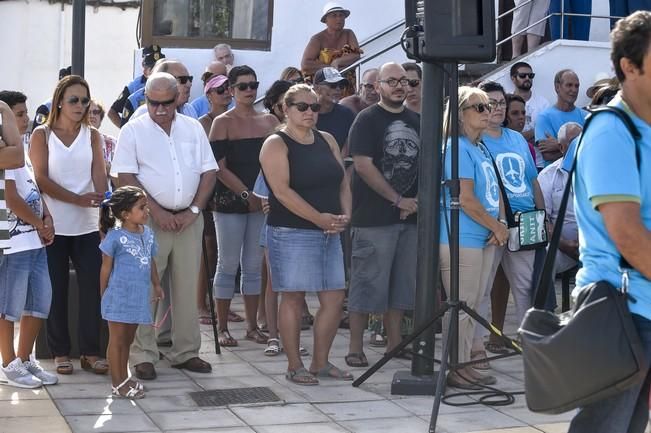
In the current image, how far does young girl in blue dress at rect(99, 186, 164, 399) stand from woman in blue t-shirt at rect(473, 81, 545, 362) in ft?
7.58

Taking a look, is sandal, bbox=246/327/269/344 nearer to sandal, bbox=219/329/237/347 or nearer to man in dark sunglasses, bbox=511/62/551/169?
sandal, bbox=219/329/237/347

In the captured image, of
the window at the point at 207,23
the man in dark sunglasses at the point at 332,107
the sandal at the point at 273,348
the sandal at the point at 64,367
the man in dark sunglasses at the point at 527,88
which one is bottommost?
the sandal at the point at 64,367

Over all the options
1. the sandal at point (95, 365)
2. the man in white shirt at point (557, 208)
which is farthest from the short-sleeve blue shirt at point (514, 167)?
the sandal at point (95, 365)

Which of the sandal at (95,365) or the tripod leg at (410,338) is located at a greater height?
the tripod leg at (410,338)

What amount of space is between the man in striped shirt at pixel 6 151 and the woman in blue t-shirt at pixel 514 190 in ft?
10.2

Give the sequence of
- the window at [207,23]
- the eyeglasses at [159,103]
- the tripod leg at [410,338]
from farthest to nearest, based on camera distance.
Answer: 1. the window at [207,23]
2. the eyeglasses at [159,103]
3. the tripod leg at [410,338]

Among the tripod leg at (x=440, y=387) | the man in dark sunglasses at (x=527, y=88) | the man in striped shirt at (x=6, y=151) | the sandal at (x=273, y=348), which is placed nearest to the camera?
the tripod leg at (x=440, y=387)

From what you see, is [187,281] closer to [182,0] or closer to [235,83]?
[235,83]

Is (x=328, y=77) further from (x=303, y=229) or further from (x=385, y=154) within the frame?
(x=303, y=229)

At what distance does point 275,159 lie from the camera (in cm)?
741

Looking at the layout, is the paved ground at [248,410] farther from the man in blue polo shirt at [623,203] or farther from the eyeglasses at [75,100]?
the man in blue polo shirt at [623,203]

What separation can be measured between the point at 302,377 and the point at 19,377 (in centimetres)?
174

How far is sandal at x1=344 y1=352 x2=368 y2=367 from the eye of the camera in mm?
8016

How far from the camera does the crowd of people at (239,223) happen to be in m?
7.07
